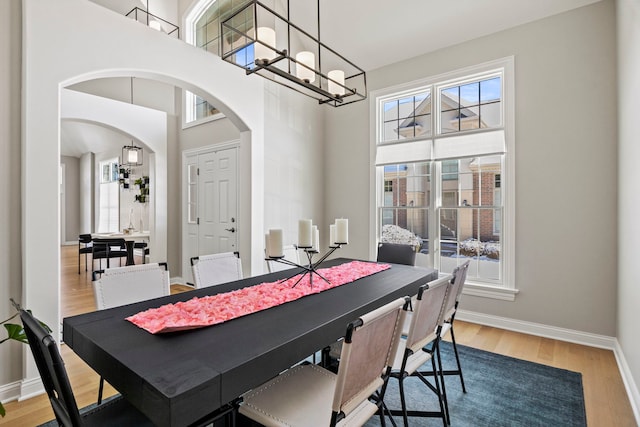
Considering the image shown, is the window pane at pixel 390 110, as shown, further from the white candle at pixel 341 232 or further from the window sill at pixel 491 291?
the white candle at pixel 341 232

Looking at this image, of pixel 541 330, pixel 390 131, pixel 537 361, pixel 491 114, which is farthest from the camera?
pixel 390 131

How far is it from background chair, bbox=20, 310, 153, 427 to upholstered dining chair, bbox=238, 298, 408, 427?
0.48 meters

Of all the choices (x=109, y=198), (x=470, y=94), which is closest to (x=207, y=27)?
(x=470, y=94)

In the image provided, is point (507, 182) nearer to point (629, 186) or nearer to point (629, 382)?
point (629, 186)

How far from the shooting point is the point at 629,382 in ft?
7.53

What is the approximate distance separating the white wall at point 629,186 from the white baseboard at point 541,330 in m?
0.28

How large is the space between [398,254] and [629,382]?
74.6 inches

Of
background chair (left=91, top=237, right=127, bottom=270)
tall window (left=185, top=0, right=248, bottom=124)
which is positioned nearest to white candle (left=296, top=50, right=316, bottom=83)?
tall window (left=185, top=0, right=248, bottom=124)

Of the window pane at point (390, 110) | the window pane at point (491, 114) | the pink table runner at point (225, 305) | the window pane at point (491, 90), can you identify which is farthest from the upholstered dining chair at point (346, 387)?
the window pane at point (390, 110)

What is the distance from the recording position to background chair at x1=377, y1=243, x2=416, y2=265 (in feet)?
10.8

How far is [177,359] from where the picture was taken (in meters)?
1.13

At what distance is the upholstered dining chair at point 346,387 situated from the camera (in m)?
1.13

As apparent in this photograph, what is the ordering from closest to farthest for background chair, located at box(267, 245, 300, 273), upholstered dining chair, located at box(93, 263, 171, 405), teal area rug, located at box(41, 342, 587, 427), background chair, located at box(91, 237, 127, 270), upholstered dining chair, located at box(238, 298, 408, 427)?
upholstered dining chair, located at box(238, 298, 408, 427) < upholstered dining chair, located at box(93, 263, 171, 405) < teal area rug, located at box(41, 342, 587, 427) < background chair, located at box(267, 245, 300, 273) < background chair, located at box(91, 237, 127, 270)

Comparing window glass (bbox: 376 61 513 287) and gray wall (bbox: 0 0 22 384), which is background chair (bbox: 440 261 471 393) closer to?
window glass (bbox: 376 61 513 287)
